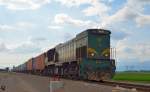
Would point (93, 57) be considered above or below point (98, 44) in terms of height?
below

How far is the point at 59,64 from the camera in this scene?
1929 inches

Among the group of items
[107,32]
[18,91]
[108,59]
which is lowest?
[18,91]

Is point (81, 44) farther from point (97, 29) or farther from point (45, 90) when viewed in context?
point (45, 90)

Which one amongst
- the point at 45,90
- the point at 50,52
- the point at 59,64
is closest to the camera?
the point at 45,90

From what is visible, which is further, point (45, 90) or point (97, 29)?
point (97, 29)

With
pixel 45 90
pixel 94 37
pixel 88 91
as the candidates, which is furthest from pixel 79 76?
pixel 88 91

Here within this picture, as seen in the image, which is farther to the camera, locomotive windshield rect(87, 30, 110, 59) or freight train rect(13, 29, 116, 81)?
locomotive windshield rect(87, 30, 110, 59)

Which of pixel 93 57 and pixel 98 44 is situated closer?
pixel 93 57

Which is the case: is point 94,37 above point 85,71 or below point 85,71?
above

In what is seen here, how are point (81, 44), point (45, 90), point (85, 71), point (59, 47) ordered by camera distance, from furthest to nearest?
1. point (59, 47)
2. point (81, 44)
3. point (85, 71)
4. point (45, 90)

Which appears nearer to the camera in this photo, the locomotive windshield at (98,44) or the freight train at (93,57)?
the freight train at (93,57)

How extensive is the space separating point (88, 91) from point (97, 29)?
12.8m

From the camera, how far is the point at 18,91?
102 ft

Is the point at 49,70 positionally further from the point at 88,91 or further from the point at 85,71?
the point at 88,91
